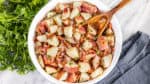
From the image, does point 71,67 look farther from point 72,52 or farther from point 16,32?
point 16,32

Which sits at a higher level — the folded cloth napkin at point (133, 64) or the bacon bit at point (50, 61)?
the bacon bit at point (50, 61)

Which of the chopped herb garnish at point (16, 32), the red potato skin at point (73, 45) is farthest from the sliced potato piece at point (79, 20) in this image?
the chopped herb garnish at point (16, 32)

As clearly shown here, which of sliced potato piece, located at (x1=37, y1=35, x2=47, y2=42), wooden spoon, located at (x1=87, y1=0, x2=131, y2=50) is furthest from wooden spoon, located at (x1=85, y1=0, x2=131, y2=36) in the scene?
sliced potato piece, located at (x1=37, y1=35, x2=47, y2=42)

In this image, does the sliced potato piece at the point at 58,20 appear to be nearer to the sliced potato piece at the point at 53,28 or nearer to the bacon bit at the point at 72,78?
the sliced potato piece at the point at 53,28

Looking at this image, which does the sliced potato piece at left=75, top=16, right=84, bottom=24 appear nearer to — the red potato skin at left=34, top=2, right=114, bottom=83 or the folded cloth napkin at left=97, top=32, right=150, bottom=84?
the red potato skin at left=34, top=2, right=114, bottom=83

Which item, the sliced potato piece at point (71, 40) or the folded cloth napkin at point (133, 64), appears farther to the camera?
the folded cloth napkin at point (133, 64)

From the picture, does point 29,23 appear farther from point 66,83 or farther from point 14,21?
point 66,83
